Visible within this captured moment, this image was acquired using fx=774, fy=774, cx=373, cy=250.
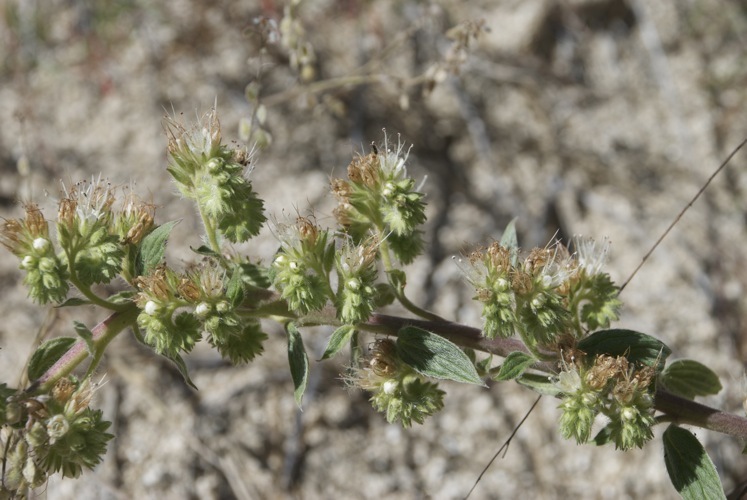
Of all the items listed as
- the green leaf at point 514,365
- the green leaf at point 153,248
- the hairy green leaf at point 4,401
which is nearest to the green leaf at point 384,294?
the green leaf at point 514,365

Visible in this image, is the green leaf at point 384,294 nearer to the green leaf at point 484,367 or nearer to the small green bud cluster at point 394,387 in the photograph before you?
the small green bud cluster at point 394,387

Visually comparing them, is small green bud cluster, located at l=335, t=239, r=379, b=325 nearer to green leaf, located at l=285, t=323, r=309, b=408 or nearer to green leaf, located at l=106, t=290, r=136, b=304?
green leaf, located at l=285, t=323, r=309, b=408

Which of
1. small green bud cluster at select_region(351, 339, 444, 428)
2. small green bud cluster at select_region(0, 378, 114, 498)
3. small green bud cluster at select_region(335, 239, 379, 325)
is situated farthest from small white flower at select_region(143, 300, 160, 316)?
small green bud cluster at select_region(351, 339, 444, 428)

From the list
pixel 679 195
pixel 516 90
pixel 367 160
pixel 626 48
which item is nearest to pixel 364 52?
pixel 516 90

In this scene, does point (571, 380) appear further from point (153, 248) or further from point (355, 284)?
point (153, 248)

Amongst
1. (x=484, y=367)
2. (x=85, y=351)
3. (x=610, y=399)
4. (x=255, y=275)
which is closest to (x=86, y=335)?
(x=85, y=351)
